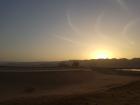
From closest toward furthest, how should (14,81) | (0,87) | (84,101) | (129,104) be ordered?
(129,104), (84,101), (0,87), (14,81)

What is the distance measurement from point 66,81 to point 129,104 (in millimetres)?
18804

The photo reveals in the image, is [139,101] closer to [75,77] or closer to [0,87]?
[0,87]

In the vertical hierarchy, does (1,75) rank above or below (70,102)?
above

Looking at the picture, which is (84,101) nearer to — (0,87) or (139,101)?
(139,101)

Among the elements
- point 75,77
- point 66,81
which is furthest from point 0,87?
point 75,77

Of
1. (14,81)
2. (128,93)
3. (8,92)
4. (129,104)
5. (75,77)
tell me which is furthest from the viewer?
(75,77)

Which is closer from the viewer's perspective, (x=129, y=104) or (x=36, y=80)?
(x=129, y=104)

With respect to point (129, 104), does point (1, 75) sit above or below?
above

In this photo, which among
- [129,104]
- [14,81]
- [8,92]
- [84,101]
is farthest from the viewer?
[14,81]

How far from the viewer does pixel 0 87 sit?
93.8 ft

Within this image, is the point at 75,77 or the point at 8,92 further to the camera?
the point at 75,77

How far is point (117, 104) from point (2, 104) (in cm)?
710

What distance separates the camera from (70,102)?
17.0 metres

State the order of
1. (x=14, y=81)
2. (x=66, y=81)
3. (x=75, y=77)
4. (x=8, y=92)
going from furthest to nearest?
(x=75, y=77) < (x=66, y=81) < (x=14, y=81) < (x=8, y=92)
